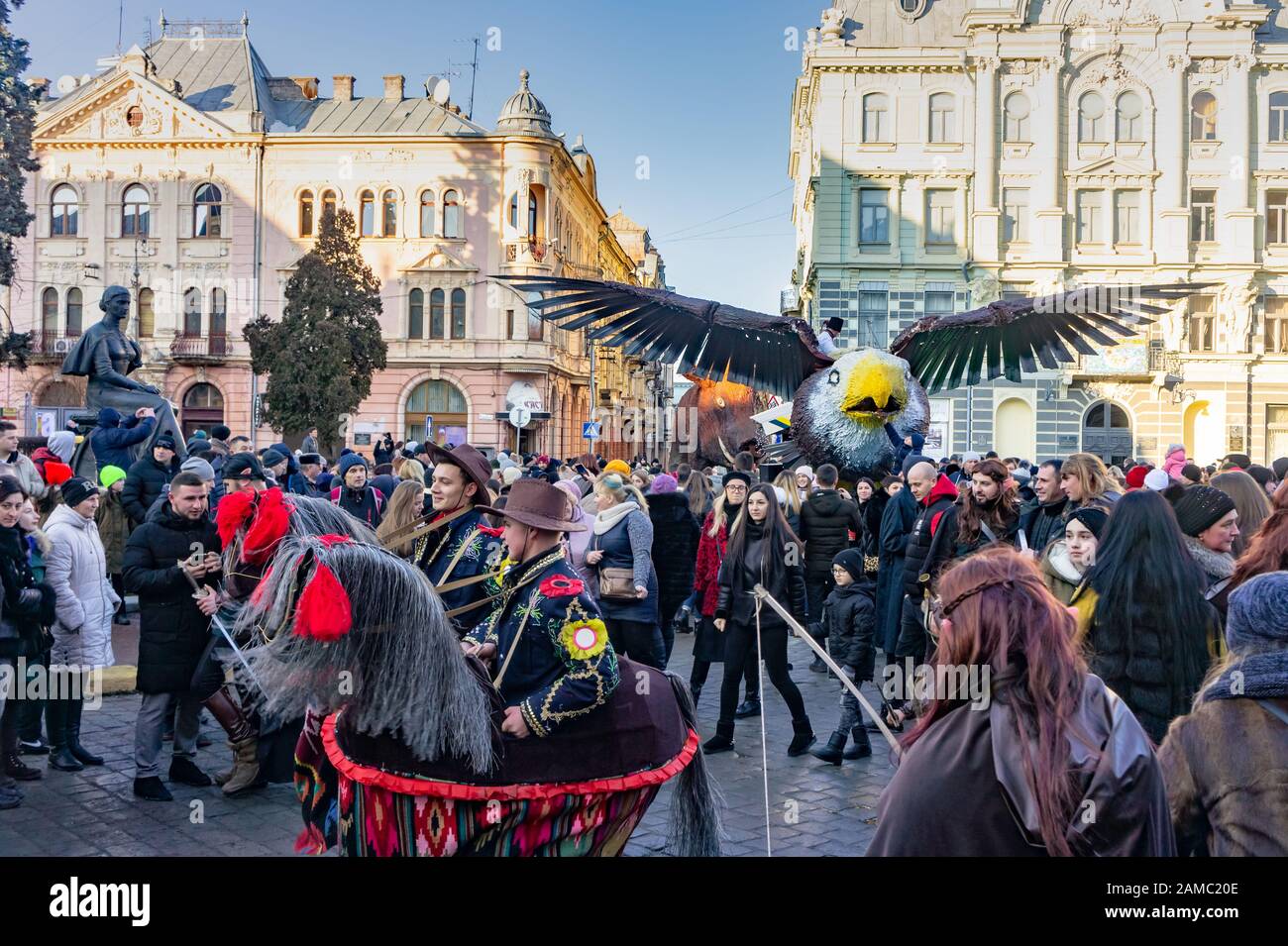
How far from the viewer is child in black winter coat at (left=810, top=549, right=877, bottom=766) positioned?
23.1ft

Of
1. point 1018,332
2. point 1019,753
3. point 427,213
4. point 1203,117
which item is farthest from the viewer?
point 427,213

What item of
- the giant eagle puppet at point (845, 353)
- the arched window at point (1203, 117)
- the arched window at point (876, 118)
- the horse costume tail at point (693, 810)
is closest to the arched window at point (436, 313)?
the arched window at point (876, 118)

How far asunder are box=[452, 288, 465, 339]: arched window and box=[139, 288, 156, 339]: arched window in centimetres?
1121

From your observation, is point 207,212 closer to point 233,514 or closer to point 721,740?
point 721,740

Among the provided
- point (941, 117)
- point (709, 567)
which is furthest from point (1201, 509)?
point (941, 117)

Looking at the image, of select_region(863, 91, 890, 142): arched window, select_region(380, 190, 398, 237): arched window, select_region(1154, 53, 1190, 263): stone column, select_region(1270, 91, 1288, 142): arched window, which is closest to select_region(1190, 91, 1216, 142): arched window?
select_region(1154, 53, 1190, 263): stone column

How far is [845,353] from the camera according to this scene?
27.5ft

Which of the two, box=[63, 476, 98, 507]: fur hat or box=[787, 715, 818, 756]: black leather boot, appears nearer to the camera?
box=[63, 476, 98, 507]: fur hat

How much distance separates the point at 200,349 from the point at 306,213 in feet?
21.2

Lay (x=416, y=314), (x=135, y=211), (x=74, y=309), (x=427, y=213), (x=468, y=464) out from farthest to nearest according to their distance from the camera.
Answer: (x=416, y=314) → (x=427, y=213) → (x=74, y=309) → (x=135, y=211) → (x=468, y=464)

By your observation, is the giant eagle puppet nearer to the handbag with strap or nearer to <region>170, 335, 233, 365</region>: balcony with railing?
the handbag with strap

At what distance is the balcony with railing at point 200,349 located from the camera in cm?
3997

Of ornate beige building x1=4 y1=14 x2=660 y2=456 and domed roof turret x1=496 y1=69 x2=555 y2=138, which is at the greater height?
domed roof turret x1=496 y1=69 x2=555 y2=138

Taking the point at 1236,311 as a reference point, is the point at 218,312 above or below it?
above
